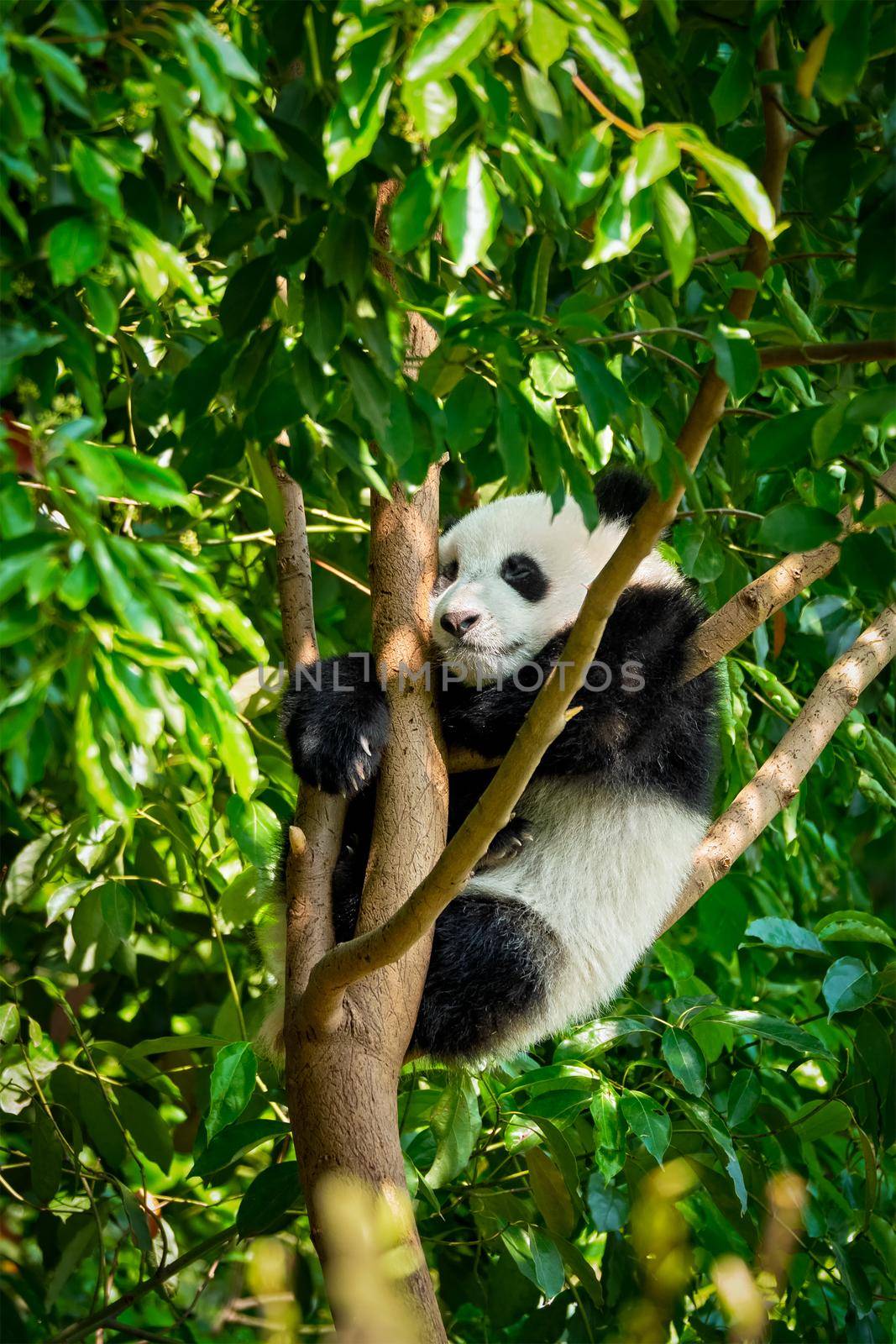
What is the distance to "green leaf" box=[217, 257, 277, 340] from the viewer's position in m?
1.76

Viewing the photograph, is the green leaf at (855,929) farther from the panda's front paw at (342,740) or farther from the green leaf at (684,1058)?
the panda's front paw at (342,740)

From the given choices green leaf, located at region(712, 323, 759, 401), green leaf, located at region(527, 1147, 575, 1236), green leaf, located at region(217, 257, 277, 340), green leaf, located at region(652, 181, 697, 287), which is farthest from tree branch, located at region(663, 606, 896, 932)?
green leaf, located at region(217, 257, 277, 340)

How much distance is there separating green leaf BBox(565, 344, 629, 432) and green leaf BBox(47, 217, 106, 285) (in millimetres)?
638

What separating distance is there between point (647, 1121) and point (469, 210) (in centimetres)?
179

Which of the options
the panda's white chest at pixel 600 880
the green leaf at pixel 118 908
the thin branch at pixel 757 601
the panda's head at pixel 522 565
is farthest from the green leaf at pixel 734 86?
the green leaf at pixel 118 908

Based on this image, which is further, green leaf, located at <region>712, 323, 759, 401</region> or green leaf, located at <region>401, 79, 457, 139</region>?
green leaf, located at <region>712, 323, 759, 401</region>

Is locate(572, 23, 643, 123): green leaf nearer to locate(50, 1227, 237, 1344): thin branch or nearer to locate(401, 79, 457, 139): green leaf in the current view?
locate(401, 79, 457, 139): green leaf

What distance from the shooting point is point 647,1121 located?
8.20 ft

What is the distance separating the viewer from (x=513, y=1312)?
10.2ft

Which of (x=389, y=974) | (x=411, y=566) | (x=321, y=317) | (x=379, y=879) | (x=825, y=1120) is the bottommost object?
(x=825, y=1120)

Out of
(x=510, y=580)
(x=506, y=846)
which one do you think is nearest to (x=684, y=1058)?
(x=506, y=846)

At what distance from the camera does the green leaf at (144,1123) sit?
3076 millimetres

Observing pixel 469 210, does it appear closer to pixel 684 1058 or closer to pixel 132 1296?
pixel 684 1058

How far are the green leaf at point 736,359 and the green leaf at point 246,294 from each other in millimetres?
626
